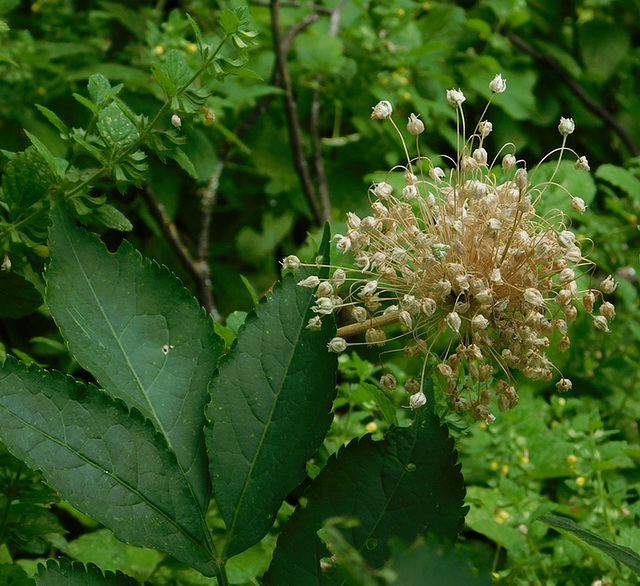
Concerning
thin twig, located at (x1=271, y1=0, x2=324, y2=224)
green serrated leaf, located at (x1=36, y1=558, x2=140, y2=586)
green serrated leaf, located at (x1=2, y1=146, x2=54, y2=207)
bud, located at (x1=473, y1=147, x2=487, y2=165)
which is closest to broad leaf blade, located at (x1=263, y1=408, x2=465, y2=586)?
green serrated leaf, located at (x1=36, y1=558, x2=140, y2=586)

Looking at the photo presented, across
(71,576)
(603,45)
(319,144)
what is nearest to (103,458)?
(71,576)

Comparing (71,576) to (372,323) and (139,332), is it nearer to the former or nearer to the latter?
(139,332)

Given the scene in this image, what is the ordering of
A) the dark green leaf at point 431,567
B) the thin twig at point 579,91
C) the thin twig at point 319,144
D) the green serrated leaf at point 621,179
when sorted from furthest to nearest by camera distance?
the thin twig at point 579,91, the thin twig at point 319,144, the green serrated leaf at point 621,179, the dark green leaf at point 431,567

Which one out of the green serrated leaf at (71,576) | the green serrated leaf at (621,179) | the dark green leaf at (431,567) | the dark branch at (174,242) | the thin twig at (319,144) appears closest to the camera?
the dark green leaf at (431,567)

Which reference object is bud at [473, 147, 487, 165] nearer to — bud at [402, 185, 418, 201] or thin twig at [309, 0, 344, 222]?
bud at [402, 185, 418, 201]

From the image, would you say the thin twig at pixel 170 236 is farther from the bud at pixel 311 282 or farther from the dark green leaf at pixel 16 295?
the bud at pixel 311 282

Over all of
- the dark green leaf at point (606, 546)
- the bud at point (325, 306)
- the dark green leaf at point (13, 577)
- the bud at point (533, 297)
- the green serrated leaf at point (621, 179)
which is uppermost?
the bud at point (325, 306)

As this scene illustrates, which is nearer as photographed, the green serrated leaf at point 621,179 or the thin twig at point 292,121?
the green serrated leaf at point 621,179

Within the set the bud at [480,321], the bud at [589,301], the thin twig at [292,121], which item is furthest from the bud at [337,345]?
the thin twig at [292,121]
